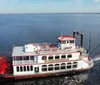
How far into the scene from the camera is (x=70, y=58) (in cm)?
4409

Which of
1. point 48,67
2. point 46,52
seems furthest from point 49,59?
point 48,67

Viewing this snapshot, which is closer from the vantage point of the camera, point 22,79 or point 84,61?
point 22,79

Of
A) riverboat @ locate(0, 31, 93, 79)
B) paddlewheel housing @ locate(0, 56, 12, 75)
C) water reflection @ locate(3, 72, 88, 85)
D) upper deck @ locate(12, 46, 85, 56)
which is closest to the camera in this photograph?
water reflection @ locate(3, 72, 88, 85)

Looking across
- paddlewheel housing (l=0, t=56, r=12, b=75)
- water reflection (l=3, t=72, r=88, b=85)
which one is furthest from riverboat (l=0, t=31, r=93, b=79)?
water reflection (l=3, t=72, r=88, b=85)

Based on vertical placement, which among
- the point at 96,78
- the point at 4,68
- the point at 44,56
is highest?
the point at 44,56

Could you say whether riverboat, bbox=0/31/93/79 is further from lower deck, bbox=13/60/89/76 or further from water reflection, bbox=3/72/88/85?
water reflection, bbox=3/72/88/85

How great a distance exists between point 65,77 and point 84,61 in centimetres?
627

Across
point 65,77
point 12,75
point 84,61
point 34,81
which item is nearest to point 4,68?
point 12,75

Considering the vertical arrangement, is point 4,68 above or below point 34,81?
above

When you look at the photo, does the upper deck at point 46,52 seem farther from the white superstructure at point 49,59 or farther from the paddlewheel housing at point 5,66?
the paddlewheel housing at point 5,66

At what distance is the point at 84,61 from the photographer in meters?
45.2

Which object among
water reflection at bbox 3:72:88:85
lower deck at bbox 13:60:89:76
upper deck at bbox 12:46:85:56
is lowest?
water reflection at bbox 3:72:88:85

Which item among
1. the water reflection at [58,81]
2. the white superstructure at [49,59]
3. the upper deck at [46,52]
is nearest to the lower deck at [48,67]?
the white superstructure at [49,59]

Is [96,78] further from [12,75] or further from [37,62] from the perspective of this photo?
[12,75]
